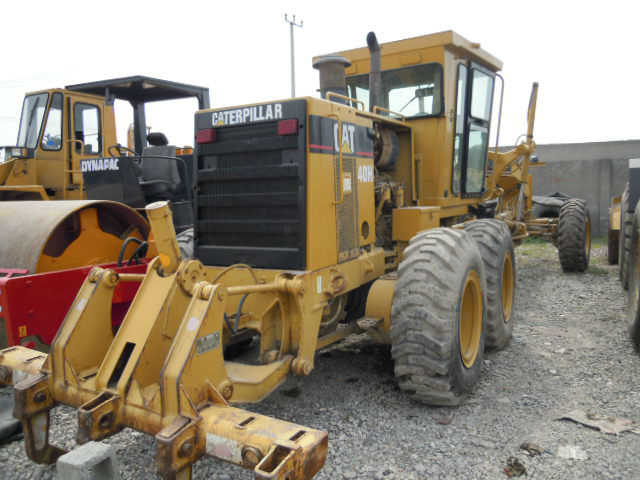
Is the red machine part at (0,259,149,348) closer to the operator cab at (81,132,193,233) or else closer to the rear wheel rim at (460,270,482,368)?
the operator cab at (81,132,193,233)

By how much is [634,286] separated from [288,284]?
3.96 meters

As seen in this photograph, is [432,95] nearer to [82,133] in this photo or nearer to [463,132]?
[463,132]

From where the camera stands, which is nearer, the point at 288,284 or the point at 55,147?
the point at 288,284

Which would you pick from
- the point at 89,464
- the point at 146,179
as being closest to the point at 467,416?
the point at 89,464

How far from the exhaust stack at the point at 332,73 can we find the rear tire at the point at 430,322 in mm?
1626

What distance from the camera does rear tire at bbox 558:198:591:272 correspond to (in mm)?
8508

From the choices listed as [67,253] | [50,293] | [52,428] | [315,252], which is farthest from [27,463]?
[315,252]

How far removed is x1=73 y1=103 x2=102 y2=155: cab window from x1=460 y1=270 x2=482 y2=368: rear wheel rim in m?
6.28

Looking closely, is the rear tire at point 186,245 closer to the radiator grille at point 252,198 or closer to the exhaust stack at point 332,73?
the radiator grille at point 252,198

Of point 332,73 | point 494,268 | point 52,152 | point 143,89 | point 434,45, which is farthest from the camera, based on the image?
point 52,152

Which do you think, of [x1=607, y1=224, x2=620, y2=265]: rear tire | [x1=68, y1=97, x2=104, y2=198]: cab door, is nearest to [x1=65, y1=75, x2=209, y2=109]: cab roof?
[x1=68, y1=97, x2=104, y2=198]: cab door

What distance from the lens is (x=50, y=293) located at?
3670 millimetres

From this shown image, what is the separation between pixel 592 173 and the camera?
15133 millimetres

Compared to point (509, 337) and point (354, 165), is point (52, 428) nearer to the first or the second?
point (354, 165)
